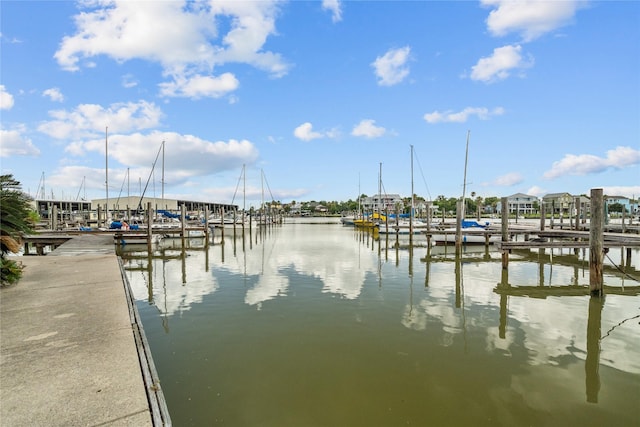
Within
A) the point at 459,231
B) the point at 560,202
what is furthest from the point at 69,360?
the point at 560,202

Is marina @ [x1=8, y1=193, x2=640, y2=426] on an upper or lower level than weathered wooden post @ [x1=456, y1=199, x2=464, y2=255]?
lower

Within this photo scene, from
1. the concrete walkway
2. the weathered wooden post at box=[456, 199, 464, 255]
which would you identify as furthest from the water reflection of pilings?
the weathered wooden post at box=[456, 199, 464, 255]

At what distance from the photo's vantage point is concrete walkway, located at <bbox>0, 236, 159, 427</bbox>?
400 centimetres

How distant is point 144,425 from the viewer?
12.4 ft

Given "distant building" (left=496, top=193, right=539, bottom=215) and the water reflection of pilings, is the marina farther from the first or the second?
"distant building" (left=496, top=193, right=539, bottom=215)

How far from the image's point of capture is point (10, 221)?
11031 millimetres

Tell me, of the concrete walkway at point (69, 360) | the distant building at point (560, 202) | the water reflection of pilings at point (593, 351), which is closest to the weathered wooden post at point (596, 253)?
the water reflection of pilings at point (593, 351)

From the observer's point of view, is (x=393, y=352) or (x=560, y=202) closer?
(x=393, y=352)

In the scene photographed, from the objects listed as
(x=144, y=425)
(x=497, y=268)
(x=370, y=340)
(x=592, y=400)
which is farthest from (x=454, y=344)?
(x=497, y=268)

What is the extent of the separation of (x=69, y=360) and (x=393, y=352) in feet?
20.3

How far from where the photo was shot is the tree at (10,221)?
10.8 metres

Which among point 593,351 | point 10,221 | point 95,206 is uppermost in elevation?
point 95,206

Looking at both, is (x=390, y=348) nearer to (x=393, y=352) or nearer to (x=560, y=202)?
(x=393, y=352)

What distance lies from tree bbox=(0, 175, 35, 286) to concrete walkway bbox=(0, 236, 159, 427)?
1.09 meters
